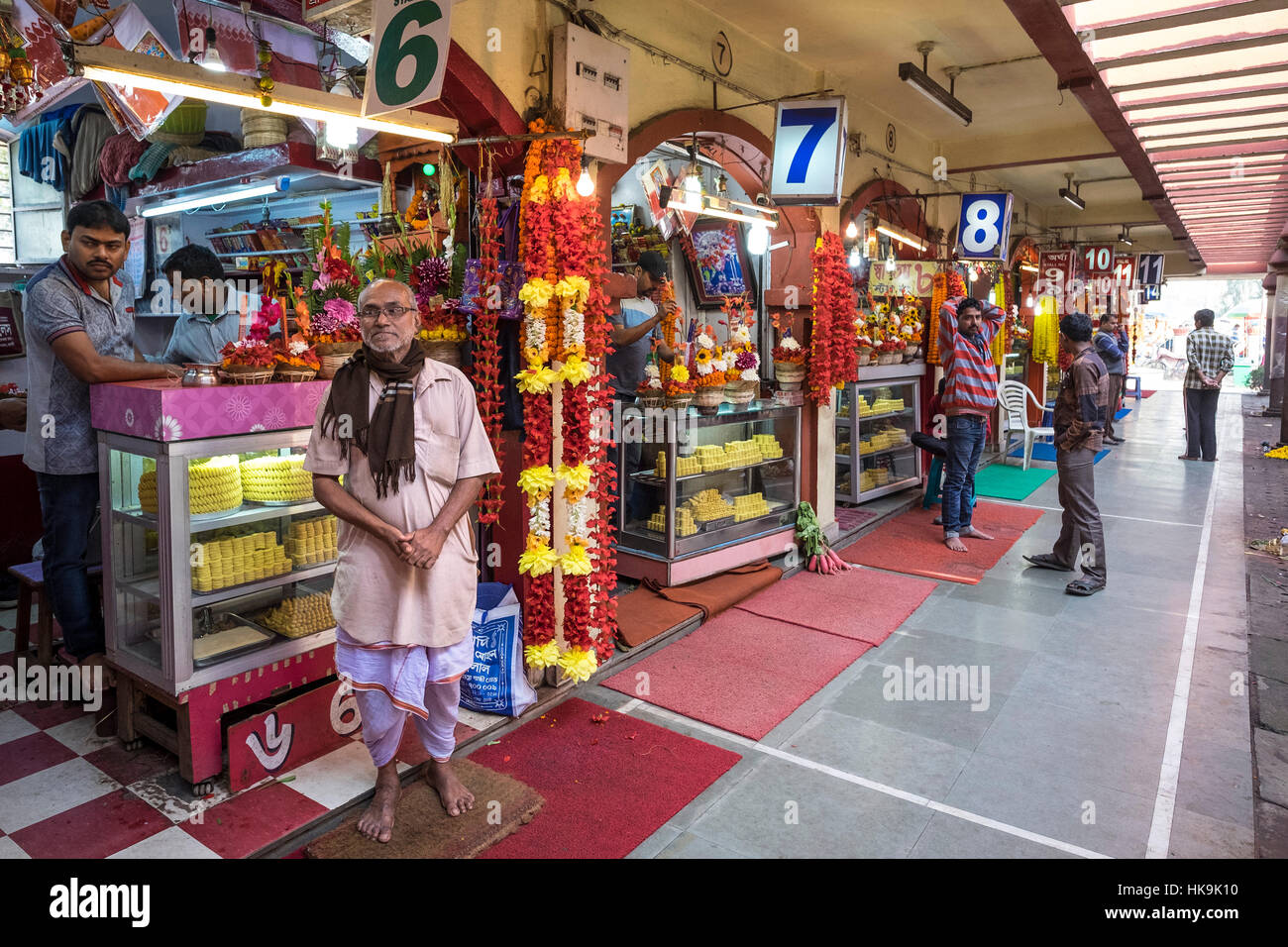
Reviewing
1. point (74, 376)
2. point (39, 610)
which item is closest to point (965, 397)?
point (74, 376)

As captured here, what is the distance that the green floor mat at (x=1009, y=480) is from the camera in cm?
1048

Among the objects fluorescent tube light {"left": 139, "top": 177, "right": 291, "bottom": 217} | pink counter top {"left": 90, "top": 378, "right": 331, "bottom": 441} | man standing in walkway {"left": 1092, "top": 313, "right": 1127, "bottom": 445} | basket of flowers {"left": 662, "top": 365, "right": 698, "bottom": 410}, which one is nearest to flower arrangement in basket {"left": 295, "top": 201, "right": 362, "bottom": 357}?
pink counter top {"left": 90, "top": 378, "right": 331, "bottom": 441}

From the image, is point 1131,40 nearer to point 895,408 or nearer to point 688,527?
point 688,527

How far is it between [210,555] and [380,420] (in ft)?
3.92

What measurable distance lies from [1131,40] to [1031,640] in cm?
392

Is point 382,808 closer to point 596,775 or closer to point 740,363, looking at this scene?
point 596,775

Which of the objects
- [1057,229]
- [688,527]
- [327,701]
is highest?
[1057,229]

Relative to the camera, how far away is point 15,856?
3070 mm

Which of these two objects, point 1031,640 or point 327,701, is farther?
point 1031,640

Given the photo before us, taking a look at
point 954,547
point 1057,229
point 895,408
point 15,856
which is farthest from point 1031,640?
point 1057,229

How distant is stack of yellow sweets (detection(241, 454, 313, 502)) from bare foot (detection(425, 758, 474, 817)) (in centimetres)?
146

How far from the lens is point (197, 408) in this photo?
347 centimetres

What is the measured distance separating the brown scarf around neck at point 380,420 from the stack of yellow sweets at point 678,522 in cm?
345

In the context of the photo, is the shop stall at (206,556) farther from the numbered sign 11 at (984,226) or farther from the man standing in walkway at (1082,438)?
the numbered sign 11 at (984,226)
